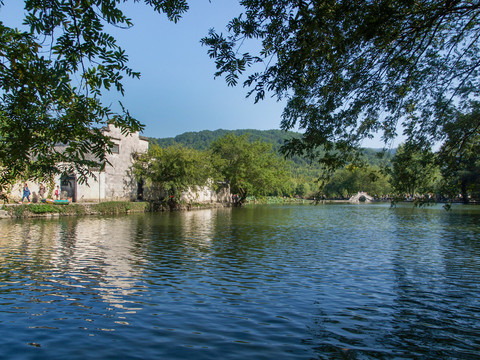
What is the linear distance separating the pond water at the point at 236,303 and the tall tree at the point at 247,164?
142 feet

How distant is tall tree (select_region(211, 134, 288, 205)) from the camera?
5734 centimetres

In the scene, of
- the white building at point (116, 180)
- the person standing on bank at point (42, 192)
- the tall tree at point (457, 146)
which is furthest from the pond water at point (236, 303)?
the white building at point (116, 180)

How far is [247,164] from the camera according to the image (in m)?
57.7

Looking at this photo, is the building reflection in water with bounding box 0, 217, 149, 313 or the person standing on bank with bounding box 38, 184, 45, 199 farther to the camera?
the person standing on bank with bounding box 38, 184, 45, 199

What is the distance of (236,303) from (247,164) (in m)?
50.5

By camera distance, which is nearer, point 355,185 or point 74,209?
point 74,209

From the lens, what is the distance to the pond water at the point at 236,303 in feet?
17.9

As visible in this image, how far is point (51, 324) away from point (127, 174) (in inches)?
1470

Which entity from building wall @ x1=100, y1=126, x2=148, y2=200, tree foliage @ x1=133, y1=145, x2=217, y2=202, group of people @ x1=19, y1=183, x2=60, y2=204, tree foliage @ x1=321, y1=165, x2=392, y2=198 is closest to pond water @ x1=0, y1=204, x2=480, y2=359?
group of people @ x1=19, y1=183, x2=60, y2=204

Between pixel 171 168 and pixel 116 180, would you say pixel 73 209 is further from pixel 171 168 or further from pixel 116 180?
pixel 171 168

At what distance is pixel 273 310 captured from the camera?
7.02 metres

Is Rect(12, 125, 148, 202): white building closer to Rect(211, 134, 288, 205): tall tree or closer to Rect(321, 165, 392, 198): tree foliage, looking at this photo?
Rect(211, 134, 288, 205): tall tree

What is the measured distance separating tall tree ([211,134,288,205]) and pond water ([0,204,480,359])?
1704 inches

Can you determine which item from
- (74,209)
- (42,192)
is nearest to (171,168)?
(74,209)
